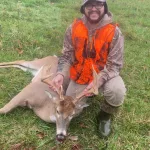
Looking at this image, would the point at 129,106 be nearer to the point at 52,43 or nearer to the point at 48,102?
the point at 48,102

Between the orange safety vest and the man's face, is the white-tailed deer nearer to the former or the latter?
the orange safety vest

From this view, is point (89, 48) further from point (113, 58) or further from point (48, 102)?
point (48, 102)

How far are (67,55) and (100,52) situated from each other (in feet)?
1.68

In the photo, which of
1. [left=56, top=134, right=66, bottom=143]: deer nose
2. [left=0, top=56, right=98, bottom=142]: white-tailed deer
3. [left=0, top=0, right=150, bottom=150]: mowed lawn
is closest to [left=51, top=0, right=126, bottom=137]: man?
[left=0, top=56, right=98, bottom=142]: white-tailed deer

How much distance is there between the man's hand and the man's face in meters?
0.81

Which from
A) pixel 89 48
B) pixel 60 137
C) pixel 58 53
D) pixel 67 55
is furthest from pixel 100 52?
pixel 58 53

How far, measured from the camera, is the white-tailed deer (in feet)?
15.0

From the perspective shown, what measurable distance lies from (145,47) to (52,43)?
6.51 feet

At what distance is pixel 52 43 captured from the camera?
7.90 meters

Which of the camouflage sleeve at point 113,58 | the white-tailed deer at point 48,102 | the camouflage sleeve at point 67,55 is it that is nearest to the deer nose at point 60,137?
the white-tailed deer at point 48,102

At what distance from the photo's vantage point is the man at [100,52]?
481 cm

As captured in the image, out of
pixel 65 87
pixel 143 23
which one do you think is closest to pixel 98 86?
pixel 65 87

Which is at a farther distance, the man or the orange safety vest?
the orange safety vest

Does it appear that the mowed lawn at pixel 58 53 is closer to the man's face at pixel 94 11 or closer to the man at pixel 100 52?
the man at pixel 100 52
